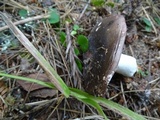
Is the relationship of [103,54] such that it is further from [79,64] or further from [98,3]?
[98,3]

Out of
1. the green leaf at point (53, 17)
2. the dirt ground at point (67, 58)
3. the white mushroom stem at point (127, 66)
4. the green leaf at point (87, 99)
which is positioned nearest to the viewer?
the green leaf at point (87, 99)

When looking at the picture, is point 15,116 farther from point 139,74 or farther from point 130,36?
point 130,36

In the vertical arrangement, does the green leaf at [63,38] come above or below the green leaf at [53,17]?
below

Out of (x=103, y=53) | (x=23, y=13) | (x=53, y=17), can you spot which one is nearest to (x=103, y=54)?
(x=103, y=53)

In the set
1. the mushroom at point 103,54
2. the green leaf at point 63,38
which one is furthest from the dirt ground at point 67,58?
the mushroom at point 103,54

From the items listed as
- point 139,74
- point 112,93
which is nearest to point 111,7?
point 139,74

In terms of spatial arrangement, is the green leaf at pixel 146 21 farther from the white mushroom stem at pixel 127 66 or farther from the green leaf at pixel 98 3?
the white mushroom stem at pixel 127 66

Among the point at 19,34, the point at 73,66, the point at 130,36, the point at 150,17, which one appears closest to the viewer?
the point at 19,34
